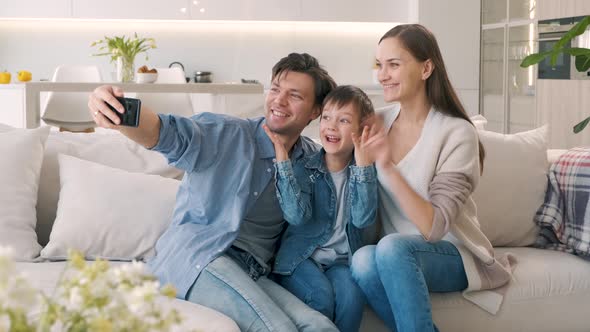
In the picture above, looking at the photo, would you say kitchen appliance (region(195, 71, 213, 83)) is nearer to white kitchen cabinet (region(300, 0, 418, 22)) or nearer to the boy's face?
white kitchen cabinet (region(300, 0, 418, 22))

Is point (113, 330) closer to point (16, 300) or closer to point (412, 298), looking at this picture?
point (16, 300)

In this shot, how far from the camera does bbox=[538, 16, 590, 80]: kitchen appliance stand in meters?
4.95

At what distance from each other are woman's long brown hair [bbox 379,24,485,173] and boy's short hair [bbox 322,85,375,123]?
0.18 meters

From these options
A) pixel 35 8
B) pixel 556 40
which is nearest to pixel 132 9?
pixel 35 8

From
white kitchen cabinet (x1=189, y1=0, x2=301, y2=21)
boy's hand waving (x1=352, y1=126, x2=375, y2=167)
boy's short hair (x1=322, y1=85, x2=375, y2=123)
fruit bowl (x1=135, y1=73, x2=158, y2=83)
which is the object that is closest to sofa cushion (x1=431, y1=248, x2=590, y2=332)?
boy's hand waving (x1=352, y1=126, x2=375, y2=167)

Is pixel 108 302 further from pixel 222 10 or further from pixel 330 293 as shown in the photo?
pixel 222 10

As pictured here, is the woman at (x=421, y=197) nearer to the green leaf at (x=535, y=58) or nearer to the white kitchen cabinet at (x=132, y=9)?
the green leaf at (x=535, y=58)

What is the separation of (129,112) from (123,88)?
343 centimetres

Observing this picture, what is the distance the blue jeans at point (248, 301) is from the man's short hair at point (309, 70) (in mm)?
539

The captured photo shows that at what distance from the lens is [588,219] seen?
8.91ft

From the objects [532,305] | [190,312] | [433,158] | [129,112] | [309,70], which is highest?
[309,70]

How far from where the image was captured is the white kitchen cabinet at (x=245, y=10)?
7438 mm

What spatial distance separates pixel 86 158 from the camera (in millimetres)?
2766

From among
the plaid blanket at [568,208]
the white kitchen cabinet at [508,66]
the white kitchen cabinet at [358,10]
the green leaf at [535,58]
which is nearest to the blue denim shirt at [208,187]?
the green leaf at [535,58]
